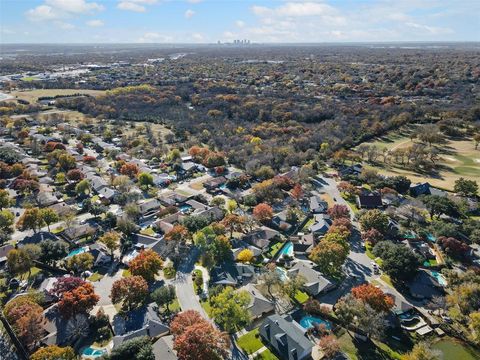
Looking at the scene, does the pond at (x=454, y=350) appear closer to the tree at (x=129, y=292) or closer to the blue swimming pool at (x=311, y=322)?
the blue swimming pool at (x=311, y=322)

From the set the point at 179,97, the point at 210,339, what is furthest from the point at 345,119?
the point at 210,339

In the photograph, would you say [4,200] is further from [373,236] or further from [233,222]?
[373,236]

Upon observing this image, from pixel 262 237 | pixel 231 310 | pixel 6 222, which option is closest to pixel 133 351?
pixel 231 310

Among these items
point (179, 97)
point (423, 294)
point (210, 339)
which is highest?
point (179, 97)

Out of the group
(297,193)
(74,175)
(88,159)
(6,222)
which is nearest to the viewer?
(6,222)

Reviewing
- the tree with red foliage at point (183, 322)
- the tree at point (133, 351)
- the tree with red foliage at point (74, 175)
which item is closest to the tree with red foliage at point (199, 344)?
the tree with red foliage at point (183, 322)

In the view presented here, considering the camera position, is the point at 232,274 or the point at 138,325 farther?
the point at 232,274

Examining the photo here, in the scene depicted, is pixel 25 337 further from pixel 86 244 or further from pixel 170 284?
pixel 86 244
